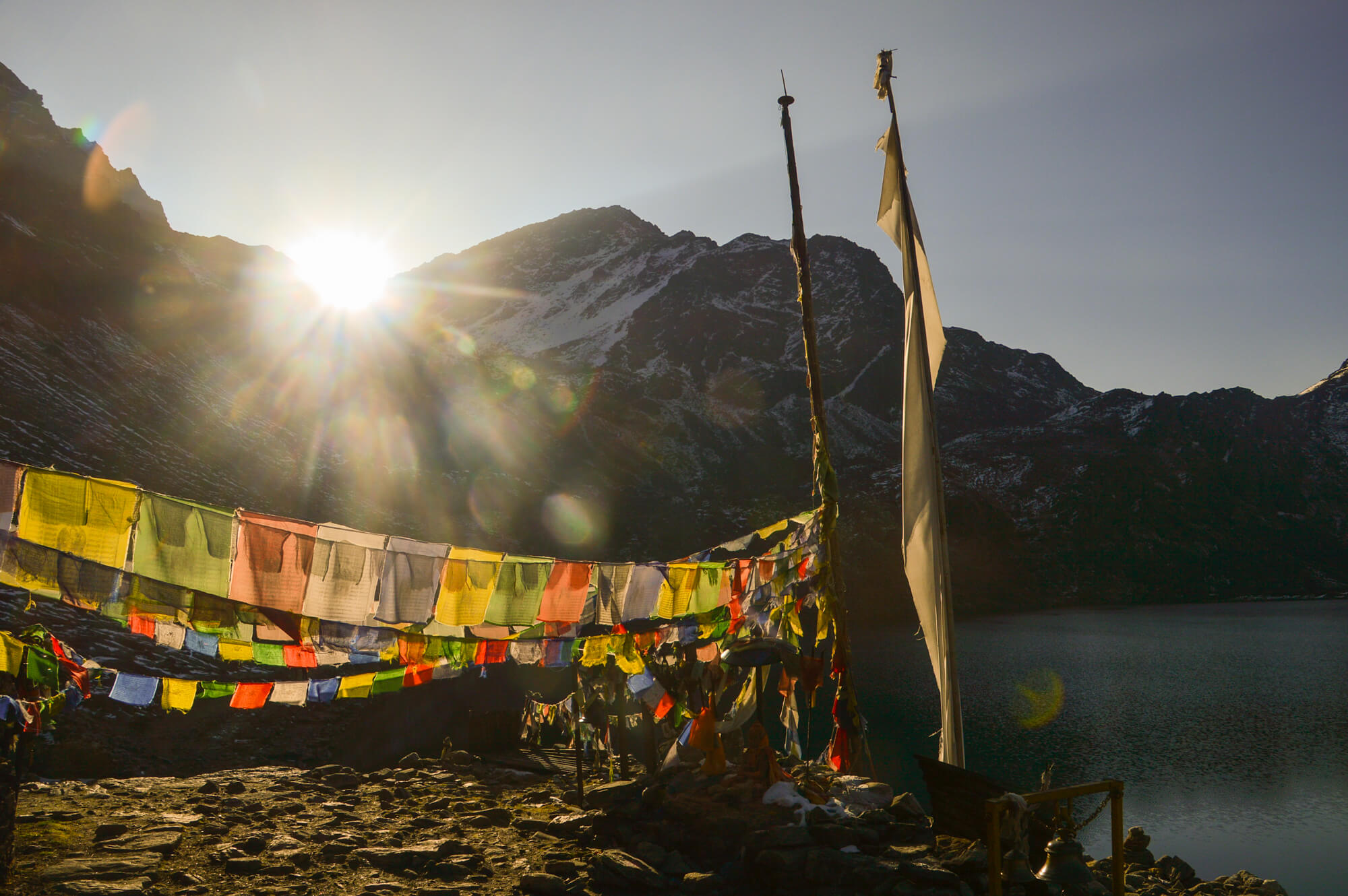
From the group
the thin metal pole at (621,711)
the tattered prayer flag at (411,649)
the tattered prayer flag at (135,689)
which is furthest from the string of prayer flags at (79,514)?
the thin metal pole at (621,711)

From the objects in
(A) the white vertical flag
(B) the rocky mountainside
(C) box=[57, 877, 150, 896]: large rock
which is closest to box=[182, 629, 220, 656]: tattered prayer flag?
(C) box=[57, 877, 150, 896]: large rock

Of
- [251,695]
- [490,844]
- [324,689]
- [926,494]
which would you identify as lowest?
[490,844]

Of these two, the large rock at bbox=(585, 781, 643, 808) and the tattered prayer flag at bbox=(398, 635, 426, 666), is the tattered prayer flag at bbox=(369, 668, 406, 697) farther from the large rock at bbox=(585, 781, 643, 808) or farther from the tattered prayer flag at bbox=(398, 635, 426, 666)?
the large rock at bbox=(585, 781, 643, 808)

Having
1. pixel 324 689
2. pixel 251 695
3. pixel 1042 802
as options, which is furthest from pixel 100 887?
pixel 1042 802

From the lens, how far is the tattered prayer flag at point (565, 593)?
11.5 metres

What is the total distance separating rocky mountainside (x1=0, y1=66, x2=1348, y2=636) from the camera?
192 ft

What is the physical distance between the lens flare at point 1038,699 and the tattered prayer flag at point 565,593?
29.9 m

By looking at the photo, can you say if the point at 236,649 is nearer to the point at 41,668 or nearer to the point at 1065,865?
the point at 41,668

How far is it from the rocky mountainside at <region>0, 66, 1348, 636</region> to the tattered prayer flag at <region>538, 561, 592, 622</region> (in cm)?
4297

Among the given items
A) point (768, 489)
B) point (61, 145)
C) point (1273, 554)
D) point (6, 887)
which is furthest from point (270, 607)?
point (1273, 554)

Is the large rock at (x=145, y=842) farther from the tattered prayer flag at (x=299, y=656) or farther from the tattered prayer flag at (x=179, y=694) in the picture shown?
the tattered prayer flag at (x=179, y=694)

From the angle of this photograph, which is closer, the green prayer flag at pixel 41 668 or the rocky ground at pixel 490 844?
the rocky ground at pixel 490 844

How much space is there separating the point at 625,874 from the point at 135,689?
30.6 ft

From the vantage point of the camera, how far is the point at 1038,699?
132 feet
